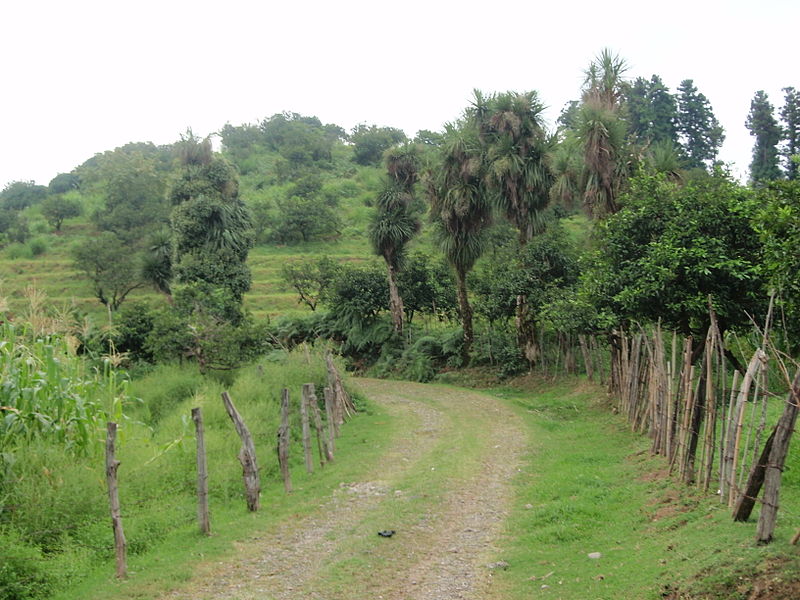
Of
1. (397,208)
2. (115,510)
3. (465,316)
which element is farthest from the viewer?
(397,208)

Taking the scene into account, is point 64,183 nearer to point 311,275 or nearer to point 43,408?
point 311,275

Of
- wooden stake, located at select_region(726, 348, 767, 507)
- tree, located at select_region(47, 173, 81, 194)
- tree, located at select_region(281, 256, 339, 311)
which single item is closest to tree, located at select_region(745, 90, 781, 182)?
tree, located at select_region(281, 256, 339, 311)

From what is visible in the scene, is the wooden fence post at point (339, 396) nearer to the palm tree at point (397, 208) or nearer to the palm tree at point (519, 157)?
the palm tree at point (519, 157)

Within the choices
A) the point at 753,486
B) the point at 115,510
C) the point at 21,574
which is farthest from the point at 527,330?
the point at 21,574

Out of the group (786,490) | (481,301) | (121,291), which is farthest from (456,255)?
(121,291)

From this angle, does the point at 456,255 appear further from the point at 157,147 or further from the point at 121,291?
the point at 157,147

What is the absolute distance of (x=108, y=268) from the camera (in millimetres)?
40562

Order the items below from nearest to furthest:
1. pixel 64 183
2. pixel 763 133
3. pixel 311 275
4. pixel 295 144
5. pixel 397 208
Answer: pixel 397 208
pixel 311 275
pixel 763 133
pixel 64 183
pixel 295 144

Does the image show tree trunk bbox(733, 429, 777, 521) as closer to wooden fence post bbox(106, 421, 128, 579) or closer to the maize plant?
wooden fence post bbox(106, 421, 128, 579)

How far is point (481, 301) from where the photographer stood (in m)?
25.1

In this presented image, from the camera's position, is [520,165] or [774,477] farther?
[520,165]

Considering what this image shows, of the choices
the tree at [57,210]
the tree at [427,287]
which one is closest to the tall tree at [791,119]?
the tree at [427,287]

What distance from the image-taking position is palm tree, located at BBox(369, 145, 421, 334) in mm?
27375

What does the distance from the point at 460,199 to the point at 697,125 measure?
38.1 metres
